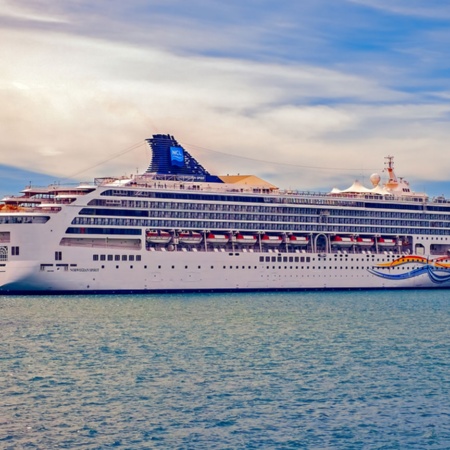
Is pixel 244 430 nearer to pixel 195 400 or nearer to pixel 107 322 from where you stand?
pixel 195 400

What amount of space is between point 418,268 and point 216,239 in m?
23.8

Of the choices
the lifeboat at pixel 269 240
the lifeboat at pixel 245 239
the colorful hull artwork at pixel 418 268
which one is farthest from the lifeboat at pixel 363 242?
the lifeboat at pixel 245 239

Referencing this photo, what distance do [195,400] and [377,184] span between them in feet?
234

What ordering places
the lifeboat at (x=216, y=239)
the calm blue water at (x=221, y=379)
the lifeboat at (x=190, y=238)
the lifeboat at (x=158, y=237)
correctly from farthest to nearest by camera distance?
the lifeboat at (x=216, y=239), the lifeboat at (x=190, y=238), the lifeboat at (x=158, y=237), the calm blue water at (x=221, y=379)

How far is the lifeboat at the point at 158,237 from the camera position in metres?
81.5

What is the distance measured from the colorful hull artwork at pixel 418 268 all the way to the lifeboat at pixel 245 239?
13.1 m

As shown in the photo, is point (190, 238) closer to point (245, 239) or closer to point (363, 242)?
point (245, 239)

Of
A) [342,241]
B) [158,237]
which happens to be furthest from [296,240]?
[158,237]

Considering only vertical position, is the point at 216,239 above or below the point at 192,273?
above

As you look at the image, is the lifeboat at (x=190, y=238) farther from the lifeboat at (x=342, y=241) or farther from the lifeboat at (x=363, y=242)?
the lifeboat at (x=363, y=242)

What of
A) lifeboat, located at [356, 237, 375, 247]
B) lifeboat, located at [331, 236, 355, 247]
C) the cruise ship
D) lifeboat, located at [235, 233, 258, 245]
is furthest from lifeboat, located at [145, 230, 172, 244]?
lifeboat, located at [356, 237, 375, 247]

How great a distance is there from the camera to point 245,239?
284 feet

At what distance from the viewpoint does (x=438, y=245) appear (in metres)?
100

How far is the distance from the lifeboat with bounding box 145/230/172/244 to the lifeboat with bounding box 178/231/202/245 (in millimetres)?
1217
